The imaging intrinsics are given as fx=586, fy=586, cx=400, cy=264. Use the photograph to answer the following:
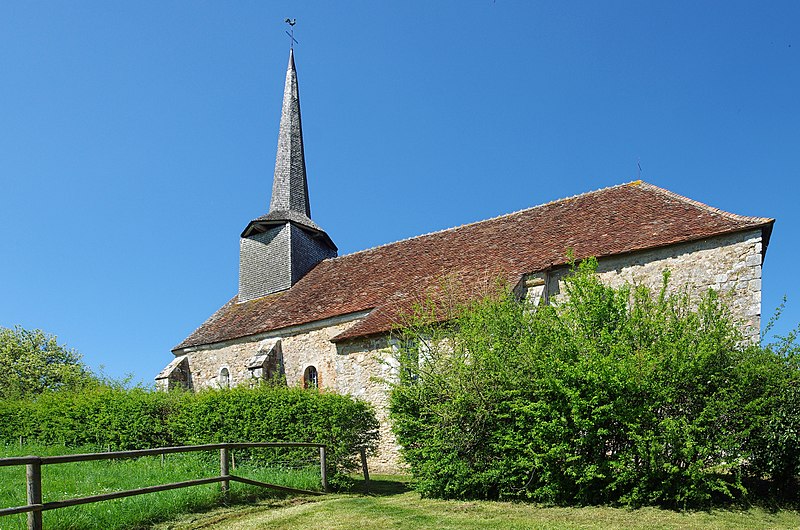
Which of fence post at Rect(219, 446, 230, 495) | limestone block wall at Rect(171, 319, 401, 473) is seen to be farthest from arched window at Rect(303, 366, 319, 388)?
fence post at Rect(219, 446, 230, 495)

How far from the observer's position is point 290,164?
26828 millimetres

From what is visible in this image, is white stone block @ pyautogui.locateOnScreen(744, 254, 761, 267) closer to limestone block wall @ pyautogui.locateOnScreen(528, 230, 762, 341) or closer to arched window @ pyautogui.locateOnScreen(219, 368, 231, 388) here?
limestone block wall @ pyautogui.locateOnScreen(528, 230, 762, 341)

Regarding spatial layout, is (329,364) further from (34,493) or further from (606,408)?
(34,493)

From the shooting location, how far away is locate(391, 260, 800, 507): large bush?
870 centimetres

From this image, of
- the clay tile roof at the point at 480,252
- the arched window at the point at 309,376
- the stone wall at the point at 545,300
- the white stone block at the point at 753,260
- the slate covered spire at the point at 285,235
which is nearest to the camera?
the white stone block at the point at 753,260

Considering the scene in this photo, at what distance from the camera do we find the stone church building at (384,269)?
1402 cm

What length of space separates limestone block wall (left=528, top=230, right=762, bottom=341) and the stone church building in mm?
24

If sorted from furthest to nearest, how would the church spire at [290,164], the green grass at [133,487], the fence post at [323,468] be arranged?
the church spire at [290,164], the fence post at [323,468], the green grass at [133,487]

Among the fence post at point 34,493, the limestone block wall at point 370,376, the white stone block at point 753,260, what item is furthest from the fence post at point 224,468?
the white stone block at point 753,260

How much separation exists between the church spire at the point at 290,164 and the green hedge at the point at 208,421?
1162 cm

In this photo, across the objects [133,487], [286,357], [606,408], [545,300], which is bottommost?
[133,487]

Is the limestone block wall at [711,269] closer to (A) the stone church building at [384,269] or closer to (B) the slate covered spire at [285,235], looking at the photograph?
(A) the stone church building at [384,269]

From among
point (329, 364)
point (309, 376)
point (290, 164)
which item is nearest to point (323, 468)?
point (329, 364)

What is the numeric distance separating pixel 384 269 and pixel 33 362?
28532 millimetres
